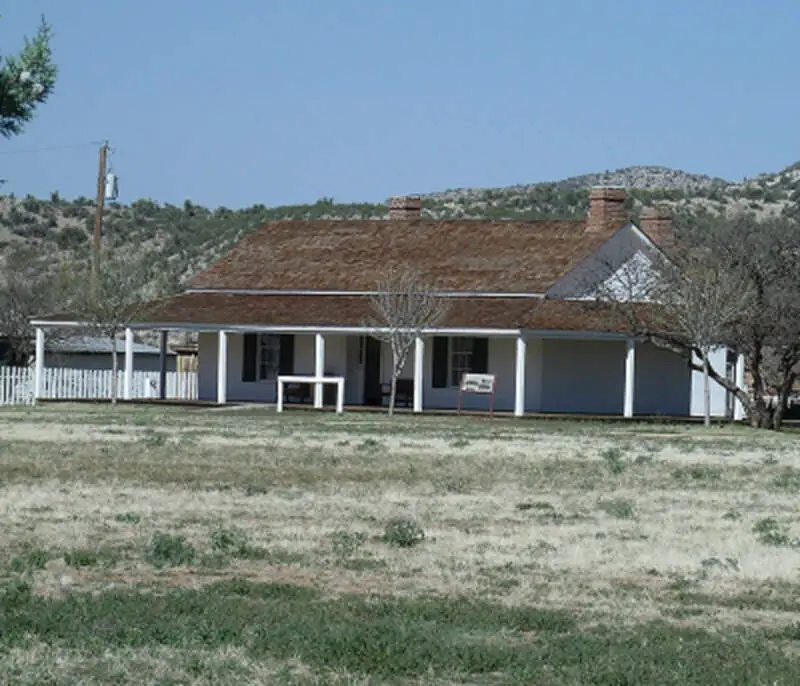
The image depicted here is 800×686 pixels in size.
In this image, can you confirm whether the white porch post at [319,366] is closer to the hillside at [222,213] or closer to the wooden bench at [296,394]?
the wooden bench at [296,394]

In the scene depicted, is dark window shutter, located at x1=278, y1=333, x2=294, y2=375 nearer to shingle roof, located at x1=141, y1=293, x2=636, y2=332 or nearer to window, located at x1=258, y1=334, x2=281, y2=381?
window, located at x1=258, y1=334, x2=281, y2=381

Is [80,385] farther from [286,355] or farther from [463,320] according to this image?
[463,320]

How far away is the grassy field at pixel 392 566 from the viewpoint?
37.7 feet

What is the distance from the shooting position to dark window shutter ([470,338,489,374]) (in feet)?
167

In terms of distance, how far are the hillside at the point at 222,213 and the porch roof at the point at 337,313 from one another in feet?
163

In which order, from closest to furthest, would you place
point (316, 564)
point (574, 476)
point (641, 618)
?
point (641, 618) → point (316, 564) → point (574, 476)

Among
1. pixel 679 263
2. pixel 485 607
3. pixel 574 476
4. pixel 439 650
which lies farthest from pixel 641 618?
pixel 679 263

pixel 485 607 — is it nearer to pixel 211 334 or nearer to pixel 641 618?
pixel 641 618

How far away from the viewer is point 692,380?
5241 centimetres

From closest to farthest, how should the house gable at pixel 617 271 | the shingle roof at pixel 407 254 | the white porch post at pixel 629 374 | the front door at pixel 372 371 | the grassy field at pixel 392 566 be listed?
the grassy field at pixel 392 566 < the white porch post at pixel 629 374 < the house gable at pixel 617 271 < the shingle roof at pixel 407 254 < the front door at pixel 372 371

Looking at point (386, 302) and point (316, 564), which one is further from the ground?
point (386, 302)

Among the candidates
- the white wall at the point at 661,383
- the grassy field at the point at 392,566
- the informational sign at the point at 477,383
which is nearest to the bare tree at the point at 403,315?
the informational sign at the point at 477,383

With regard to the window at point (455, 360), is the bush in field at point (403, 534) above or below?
below

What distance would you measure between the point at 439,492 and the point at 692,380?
97.0ft
